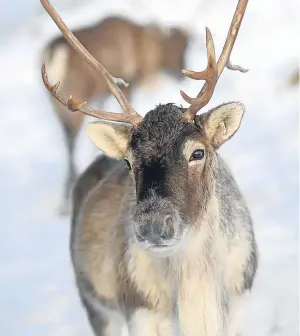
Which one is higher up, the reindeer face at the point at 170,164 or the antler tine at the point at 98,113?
the antler tine at the point at 98,113

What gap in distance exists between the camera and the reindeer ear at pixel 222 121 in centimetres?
390

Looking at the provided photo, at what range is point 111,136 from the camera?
402 cm

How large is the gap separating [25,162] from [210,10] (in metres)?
2.83

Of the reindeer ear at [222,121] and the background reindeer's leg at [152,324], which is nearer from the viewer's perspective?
the reindeer ear at [222,121]

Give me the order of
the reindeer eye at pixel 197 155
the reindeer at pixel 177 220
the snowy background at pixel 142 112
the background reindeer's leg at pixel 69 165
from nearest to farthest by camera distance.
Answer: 1. the reindeer at pixel 177 220
2. the reindeer eye at pixel 197 155
3. the snowy background at pixel 142 112
4. the background reindeer's leg at pixel 69 165

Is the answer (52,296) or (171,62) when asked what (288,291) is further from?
(171,62)

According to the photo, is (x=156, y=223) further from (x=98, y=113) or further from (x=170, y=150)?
(x=98, y=113)

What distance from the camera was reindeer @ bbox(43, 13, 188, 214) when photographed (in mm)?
8117

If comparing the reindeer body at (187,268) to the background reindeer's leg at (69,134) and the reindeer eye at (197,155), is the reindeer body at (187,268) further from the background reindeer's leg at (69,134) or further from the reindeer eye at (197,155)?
the background reindeer's leg at (69,134)

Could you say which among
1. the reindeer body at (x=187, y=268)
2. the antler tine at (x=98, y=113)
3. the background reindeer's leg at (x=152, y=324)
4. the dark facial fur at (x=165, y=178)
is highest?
the antler tine at (x=98, y=113)

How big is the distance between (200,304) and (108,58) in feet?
16.6

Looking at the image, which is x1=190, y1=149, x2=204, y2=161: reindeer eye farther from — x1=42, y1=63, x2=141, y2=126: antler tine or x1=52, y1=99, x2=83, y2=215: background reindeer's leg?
x1=52, y1=99, x2=83, y2=215: background reindeer's leg

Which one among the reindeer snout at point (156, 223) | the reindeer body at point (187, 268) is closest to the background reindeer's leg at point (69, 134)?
the reindeer body at point (187, 268)

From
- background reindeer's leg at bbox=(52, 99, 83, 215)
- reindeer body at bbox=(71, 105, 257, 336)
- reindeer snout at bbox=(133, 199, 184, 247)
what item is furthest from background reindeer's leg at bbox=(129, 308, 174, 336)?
background reindeer's leg at bbox=(52, 99, 83, 215)
